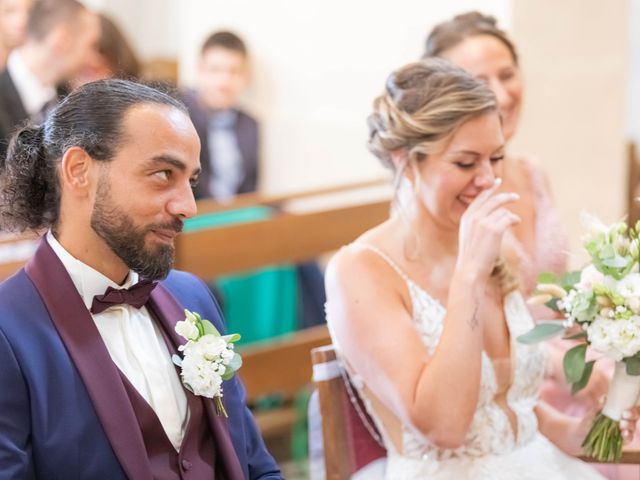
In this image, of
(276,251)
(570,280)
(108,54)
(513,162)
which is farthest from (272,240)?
(570,280)

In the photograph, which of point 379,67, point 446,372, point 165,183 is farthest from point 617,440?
point 379,67

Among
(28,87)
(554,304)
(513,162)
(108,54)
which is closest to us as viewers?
(554,304)

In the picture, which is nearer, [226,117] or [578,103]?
[578,103]

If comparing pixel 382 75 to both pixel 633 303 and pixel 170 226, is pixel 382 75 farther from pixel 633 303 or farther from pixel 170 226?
pixel 170 226

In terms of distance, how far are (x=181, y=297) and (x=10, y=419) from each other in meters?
0.55

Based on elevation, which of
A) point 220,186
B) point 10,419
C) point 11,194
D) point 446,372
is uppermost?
point 11,194

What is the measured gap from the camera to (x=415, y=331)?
8.73 feet

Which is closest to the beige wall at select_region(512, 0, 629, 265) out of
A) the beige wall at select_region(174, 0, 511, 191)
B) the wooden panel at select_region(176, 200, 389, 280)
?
the beige wall at select_region(174, 0, 511, 191)

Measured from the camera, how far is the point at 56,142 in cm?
212

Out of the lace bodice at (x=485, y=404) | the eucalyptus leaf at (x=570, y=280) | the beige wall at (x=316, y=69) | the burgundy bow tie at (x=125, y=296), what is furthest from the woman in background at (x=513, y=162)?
the beige wall at (x=316, y=69)

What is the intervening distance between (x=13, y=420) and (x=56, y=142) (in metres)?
0.53

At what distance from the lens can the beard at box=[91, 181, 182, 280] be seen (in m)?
2.06

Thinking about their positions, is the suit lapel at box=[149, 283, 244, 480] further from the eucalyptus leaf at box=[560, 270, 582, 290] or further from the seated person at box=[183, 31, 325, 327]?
the seated person at box=[183, 31, 325, 327]

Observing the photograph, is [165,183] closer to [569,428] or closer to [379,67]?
[569,428]
